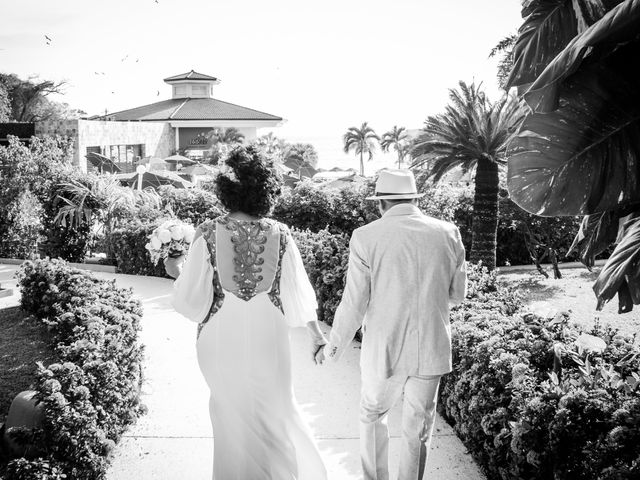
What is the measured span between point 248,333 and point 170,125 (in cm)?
4781

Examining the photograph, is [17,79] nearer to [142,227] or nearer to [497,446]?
[142,227]

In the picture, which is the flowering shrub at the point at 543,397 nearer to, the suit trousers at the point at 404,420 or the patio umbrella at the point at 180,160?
the suit trousers at the point at 404,420

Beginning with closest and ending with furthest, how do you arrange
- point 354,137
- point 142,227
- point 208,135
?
point 142,227, point 208,135, point 354,137

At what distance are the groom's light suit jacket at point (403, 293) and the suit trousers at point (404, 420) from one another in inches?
3.7

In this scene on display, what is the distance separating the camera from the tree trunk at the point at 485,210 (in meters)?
13.2

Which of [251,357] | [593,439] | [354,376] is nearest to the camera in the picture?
[593,439]

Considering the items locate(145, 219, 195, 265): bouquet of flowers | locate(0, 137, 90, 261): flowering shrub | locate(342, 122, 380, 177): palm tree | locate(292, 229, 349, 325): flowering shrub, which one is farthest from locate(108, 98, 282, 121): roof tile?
locate(145, 219, 195, 265): bouquet of flowers

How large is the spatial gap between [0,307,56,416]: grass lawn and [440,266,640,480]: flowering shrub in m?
4.11

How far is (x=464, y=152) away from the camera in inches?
515

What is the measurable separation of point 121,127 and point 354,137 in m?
48.3

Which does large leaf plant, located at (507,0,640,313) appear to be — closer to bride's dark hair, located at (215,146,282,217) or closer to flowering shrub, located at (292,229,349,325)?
bride's dark hair, located at (215,146,282,217)

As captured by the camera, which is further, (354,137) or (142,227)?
(354,137)

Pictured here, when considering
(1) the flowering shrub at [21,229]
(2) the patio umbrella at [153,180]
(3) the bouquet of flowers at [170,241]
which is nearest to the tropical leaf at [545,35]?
(3) the bouquet of flowers at [170,241]

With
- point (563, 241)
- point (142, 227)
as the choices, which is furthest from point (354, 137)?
point (142, 227)
